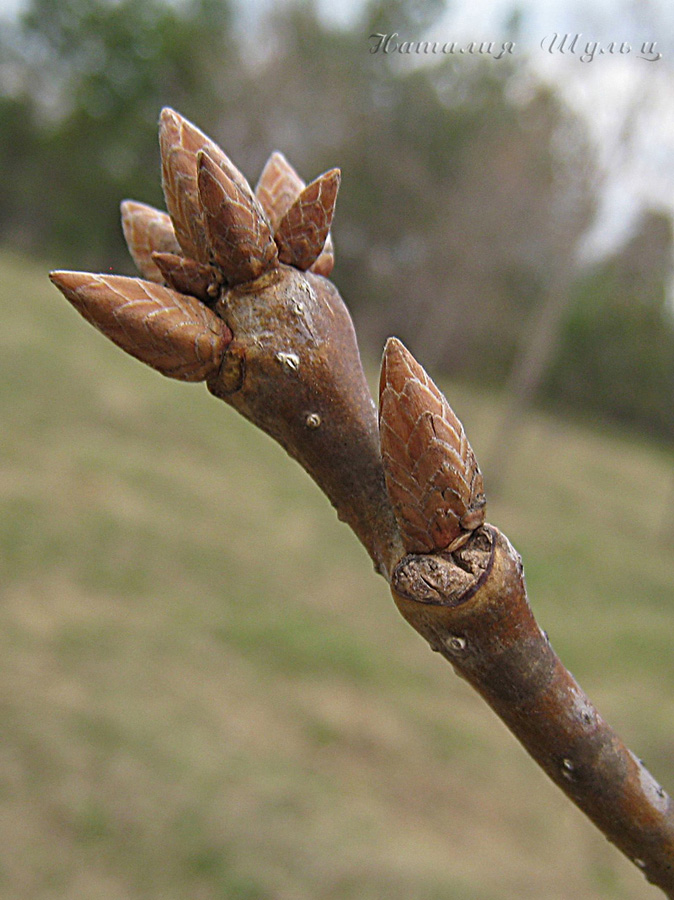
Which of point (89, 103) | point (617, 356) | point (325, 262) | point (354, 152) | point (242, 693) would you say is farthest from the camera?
point (617, 356)

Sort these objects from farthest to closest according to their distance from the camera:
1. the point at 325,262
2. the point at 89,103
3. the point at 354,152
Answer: the point at 89,103, the point at 354,152, the point at 325,262

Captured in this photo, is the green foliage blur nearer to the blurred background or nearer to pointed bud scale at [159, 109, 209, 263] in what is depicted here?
the blurred background

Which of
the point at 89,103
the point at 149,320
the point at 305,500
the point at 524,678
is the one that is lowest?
the point at 305,500

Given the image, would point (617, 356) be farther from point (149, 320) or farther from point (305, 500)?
point (149, 320)

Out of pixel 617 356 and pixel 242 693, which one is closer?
pixel 242 693

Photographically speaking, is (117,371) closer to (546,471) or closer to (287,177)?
(546,471)

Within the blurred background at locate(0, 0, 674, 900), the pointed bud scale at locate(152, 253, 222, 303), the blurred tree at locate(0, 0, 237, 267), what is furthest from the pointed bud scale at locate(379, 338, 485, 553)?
the blurred tree at locate(0, 0, 237, 267)


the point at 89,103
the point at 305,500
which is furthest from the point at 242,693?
the point at 89,103

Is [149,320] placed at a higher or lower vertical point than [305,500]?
higher
